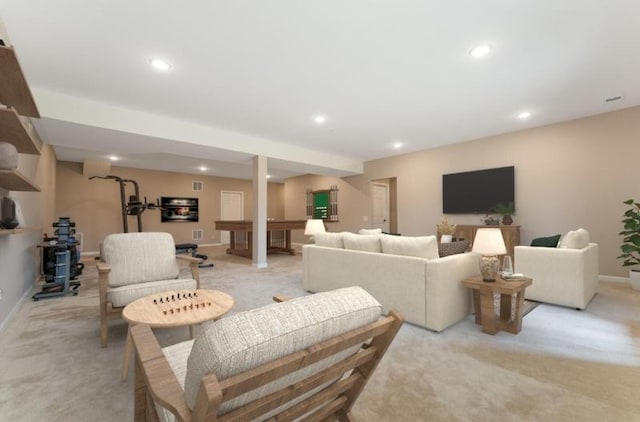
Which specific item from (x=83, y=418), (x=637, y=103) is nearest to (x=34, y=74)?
(x=83, y=418)

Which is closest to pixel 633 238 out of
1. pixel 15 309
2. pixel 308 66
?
pixel 308 66

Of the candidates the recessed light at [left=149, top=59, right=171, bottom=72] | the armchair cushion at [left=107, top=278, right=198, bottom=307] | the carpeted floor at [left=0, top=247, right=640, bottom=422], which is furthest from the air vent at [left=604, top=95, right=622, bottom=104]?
the armchair cushion at [left=107, top=278, right=198, bottom=307]

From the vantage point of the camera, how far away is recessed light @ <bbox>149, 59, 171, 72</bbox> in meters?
2.96

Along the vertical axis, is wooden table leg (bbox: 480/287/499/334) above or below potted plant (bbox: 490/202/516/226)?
below

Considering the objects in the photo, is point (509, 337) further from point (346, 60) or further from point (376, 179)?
point (376, 179)

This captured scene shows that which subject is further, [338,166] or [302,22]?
[338,166]

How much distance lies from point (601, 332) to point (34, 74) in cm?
618

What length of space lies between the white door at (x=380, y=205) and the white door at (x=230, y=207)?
5074 mm

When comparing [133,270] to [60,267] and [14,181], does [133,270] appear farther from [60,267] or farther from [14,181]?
[60,267]

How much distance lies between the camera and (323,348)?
74 centimetres

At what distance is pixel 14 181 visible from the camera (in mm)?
2154

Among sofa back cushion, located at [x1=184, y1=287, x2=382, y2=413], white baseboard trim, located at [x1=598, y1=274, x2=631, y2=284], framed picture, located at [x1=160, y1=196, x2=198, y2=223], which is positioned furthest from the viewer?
framed picture, located at [x1=160, y1=196, x2=198, y2=223]

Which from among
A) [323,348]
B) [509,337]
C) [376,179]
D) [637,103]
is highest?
[637,103]

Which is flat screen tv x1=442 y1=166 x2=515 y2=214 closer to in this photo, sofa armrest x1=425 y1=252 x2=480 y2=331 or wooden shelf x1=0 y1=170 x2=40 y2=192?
sofa armrest x1=425 y1=252 x2=480 y2=331
